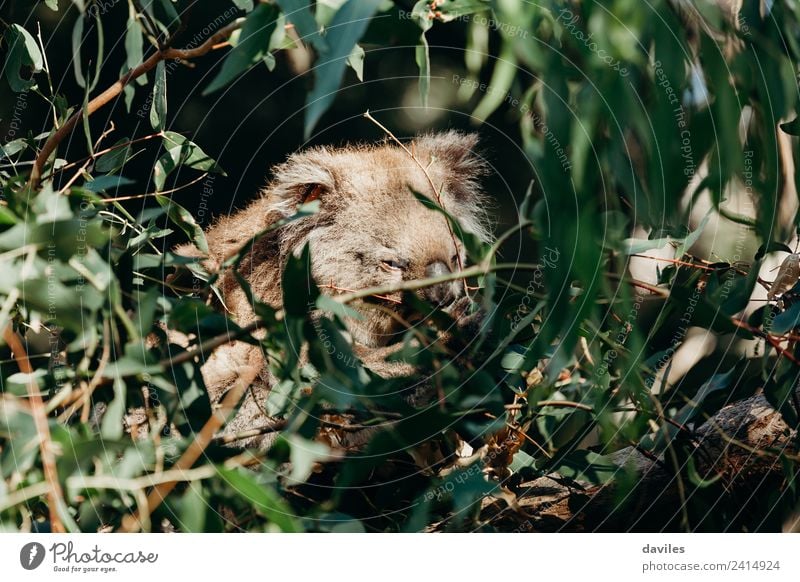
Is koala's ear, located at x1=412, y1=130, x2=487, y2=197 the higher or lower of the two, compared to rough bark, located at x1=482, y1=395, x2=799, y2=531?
higher

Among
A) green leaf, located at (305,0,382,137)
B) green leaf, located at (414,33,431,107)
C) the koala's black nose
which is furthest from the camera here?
the koala's black nose

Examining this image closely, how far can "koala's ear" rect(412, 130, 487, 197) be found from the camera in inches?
81.0

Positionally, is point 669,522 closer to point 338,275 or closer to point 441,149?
point 338,275

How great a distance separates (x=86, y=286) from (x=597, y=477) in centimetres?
78

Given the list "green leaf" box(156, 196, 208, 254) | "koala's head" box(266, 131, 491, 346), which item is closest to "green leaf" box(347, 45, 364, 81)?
"green leaf" box(156, 196, 208, 254)

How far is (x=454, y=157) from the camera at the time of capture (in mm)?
2096

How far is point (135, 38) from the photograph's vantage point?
0.91 metres

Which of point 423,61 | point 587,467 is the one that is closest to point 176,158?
point 423,61

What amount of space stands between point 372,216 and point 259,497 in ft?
3.73

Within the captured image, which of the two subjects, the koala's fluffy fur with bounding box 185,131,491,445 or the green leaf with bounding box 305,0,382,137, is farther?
the koala's fluffy fur with bounding box 185,131,491,445

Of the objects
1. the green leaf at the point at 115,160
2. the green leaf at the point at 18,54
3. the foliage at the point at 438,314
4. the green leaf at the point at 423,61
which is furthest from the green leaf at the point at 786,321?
the green leaf at the point at 18,54

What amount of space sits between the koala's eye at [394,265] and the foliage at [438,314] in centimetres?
54
